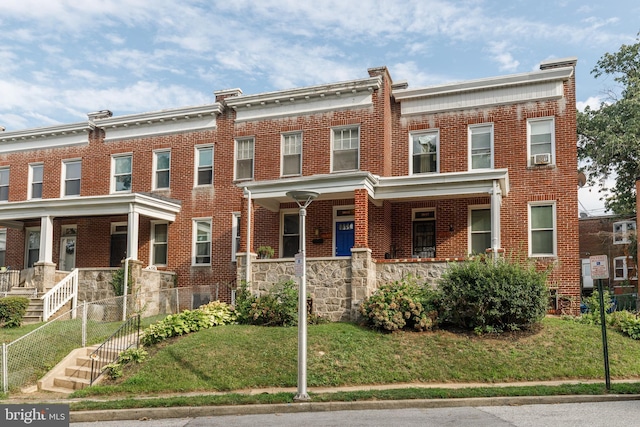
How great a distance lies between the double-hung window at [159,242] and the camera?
80.5ft

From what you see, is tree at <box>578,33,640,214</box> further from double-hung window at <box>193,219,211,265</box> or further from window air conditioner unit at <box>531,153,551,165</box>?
double-hung window at <box>193,219,211,265</box>

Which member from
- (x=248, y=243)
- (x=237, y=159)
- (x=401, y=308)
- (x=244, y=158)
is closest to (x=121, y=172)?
(x=237, y=159)

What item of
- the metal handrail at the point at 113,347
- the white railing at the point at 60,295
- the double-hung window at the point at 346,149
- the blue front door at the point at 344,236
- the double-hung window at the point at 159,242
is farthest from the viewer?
the double-hung window at the point at 159,242

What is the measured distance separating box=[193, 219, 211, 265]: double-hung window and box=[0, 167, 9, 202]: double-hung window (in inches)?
375

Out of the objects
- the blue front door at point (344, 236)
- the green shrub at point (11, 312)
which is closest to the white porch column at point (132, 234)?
the green shrub at point (11, 312)

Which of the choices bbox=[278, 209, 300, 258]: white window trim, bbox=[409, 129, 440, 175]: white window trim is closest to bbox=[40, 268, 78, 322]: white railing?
bbox=[278, 209, 300, 258]: white window trim

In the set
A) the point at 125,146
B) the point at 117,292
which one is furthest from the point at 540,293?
the point at 125,146

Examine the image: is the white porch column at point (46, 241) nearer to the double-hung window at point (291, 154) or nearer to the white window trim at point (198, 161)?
the white window trim at point (198, 161)

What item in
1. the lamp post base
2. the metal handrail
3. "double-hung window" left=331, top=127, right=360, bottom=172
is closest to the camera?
the lamp post base

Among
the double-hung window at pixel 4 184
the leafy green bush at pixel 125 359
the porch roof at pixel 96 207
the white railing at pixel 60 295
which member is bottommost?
the leafy green bush at pixel 125 359

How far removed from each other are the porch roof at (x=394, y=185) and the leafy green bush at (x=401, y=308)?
3.38 metres

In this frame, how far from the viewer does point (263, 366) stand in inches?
554

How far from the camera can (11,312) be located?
19.7m

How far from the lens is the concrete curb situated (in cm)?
1168
